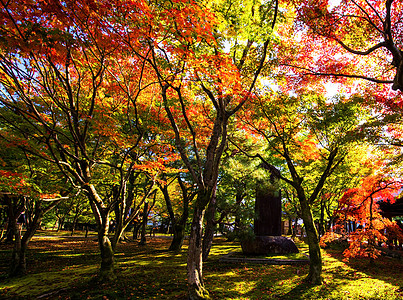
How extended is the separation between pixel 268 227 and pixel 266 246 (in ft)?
5.10

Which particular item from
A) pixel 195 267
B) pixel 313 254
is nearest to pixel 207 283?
pixel 195 267

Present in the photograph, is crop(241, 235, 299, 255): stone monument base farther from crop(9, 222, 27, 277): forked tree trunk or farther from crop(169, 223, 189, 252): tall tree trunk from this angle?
crop(9, 222, 27, 277): forked tree trunk

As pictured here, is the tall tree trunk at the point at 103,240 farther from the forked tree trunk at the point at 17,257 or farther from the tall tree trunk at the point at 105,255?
the forked tree trunk at the point at 17,257

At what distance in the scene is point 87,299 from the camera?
608 centimetres

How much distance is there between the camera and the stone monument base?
13.2 metres

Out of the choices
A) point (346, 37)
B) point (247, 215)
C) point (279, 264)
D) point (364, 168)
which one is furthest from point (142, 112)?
point (364, 168)

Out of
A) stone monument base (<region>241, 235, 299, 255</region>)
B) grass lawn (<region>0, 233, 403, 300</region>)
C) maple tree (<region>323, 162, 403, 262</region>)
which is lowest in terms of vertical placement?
grass lawn (<region>0, 233, 403, 300</region>)

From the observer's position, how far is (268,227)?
14547 millimetres

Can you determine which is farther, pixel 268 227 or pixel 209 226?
pixel 268 227

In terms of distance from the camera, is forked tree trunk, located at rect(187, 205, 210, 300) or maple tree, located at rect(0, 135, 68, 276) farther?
maple tree, located at rect(0, 135, 68, 276)

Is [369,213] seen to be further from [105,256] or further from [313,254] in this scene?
[105,256]

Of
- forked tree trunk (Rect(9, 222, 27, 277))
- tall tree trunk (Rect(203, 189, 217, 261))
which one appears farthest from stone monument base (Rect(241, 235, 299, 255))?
forked tree trunk (Rect(9, 222, 27, 277))

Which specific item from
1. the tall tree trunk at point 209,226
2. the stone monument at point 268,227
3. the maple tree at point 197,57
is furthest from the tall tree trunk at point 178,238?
the maple tree at point 197,57

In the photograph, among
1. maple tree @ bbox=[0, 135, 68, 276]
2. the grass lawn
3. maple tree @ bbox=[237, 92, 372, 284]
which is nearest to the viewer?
the grass lawn
